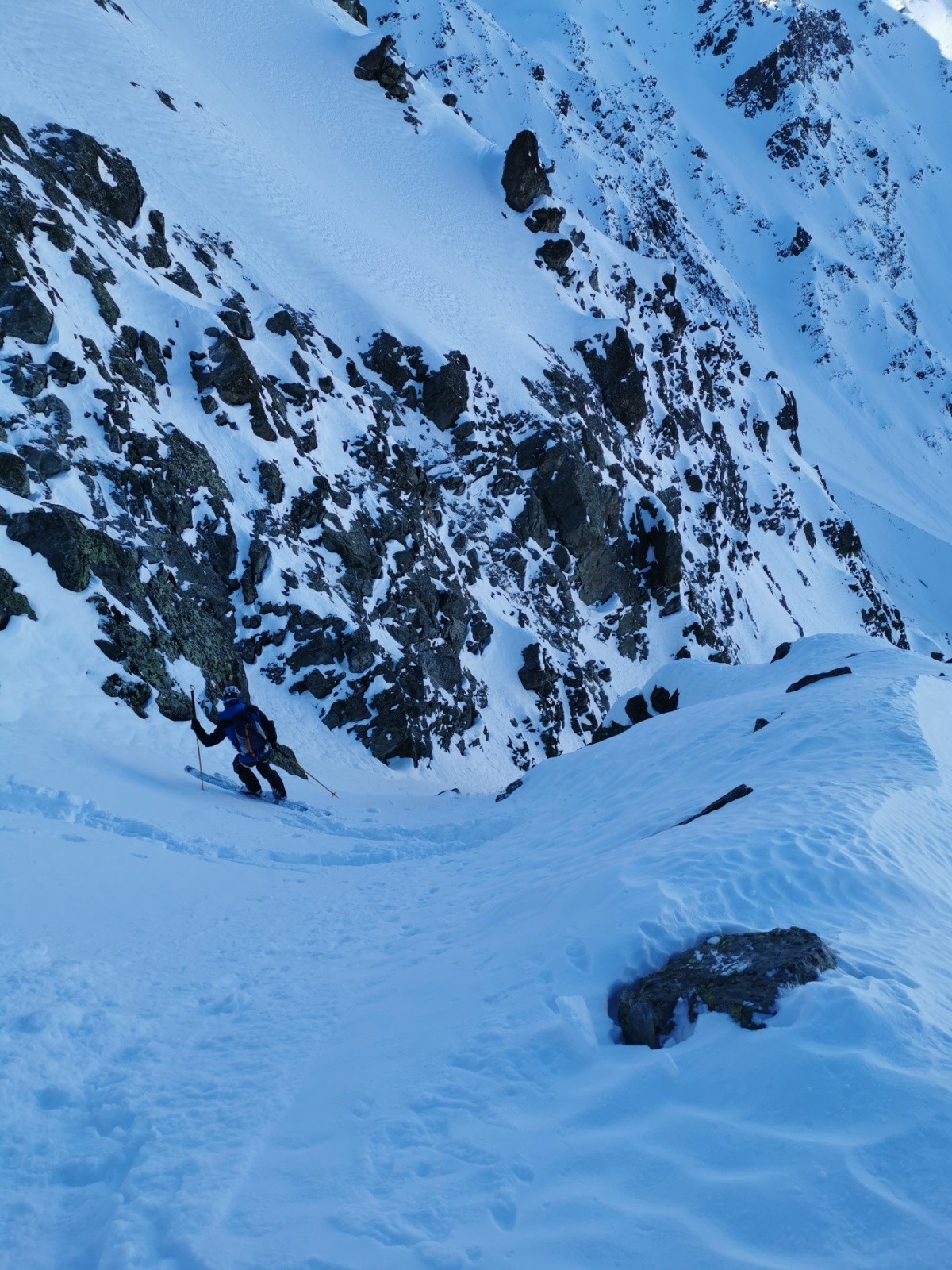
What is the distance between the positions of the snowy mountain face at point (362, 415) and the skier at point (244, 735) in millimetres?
1715

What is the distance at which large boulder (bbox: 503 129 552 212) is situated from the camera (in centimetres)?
4072

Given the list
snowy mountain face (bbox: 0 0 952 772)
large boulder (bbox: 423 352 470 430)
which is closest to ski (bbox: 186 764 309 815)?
snowy mountain face (bbox: 0 0 952 772)

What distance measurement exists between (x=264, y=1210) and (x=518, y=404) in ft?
106

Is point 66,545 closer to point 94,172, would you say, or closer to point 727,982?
point 727,982

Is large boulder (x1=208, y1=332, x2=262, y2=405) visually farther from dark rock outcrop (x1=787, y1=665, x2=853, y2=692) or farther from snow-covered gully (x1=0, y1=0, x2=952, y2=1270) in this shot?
dark rock outcrop (x1=787, y1=665, x2=853, y2=692)

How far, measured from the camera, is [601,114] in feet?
330

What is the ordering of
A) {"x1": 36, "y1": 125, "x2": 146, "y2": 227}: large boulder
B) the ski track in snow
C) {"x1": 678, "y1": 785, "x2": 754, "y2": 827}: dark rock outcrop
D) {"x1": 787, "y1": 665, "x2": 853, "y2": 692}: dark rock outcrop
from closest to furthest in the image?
the ski track in snow, {"x1": 678, "y1": 785, "x2": 754, "y2": 827}: dark rock outcrop, {"x1": 787, "y1": 665, "x2": 853, "y2": 692}: dark rock outcrop, {"x1": 36, "y1": 125, "x2": 146, "y2": 227}: large boulder

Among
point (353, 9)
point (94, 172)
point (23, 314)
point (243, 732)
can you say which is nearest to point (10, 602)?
point (243, 732)

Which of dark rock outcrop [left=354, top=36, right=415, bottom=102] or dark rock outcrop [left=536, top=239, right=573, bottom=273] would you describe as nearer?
dark rock outcrop [left=354, top=36, right=415, bottom=102]

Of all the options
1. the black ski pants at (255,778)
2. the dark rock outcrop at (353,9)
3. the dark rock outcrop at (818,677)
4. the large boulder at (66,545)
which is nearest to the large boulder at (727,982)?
the black ski pants at (255,778)

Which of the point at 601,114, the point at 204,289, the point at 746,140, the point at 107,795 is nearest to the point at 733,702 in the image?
the point at 107,795

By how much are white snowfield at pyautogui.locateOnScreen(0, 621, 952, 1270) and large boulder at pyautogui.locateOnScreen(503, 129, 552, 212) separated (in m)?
40.2

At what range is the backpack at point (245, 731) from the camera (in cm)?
1165

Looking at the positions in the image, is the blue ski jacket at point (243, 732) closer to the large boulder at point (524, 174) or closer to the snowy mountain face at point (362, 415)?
the snowy mountain face at point (362, 415)
